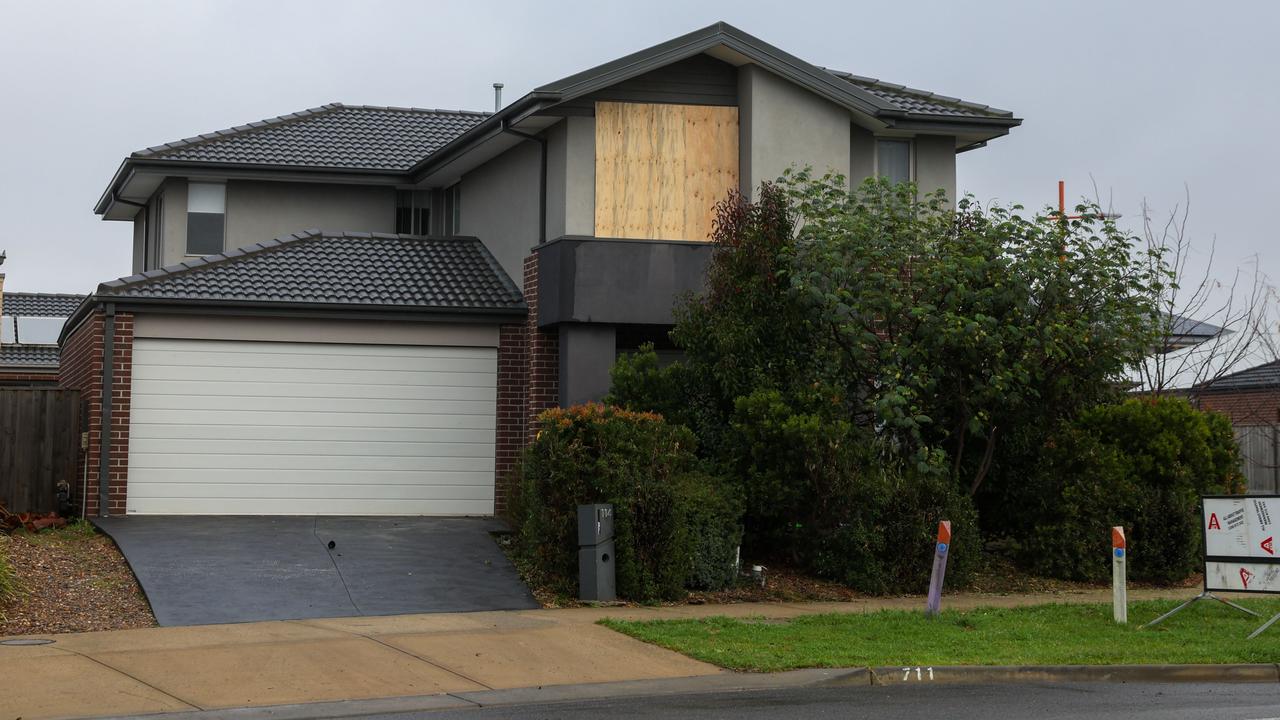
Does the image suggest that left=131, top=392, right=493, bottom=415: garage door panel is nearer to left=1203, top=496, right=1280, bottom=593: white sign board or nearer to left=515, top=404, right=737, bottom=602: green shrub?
left=515, top=404, right=737, bottom=602: green shrub

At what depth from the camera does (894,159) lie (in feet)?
73.5

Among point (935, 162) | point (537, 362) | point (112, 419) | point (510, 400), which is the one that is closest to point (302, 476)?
point (112, 419)

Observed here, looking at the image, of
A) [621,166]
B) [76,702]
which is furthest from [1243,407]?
[76,702]

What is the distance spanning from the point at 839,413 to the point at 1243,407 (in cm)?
2583

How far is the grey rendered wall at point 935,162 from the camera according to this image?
73.6 feet

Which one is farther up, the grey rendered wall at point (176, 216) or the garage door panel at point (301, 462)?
the grey rendered wall at point (176, 216)

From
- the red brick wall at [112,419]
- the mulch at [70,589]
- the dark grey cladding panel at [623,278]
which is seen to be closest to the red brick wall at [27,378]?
the red brick wall at [112,419]

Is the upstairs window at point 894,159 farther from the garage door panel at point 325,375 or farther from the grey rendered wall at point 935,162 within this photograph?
the garage door panel at point 325,375

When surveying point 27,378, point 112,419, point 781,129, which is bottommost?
point 112,419

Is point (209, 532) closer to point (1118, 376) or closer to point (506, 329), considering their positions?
point (506, 329)

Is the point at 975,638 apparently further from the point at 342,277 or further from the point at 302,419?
the point at 342,277

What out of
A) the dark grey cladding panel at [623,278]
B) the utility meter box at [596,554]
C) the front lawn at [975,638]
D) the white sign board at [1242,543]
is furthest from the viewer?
the dark grey cladding panel at [623,278]

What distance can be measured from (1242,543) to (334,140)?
1798 cm

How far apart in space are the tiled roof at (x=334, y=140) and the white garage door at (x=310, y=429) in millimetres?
5944
